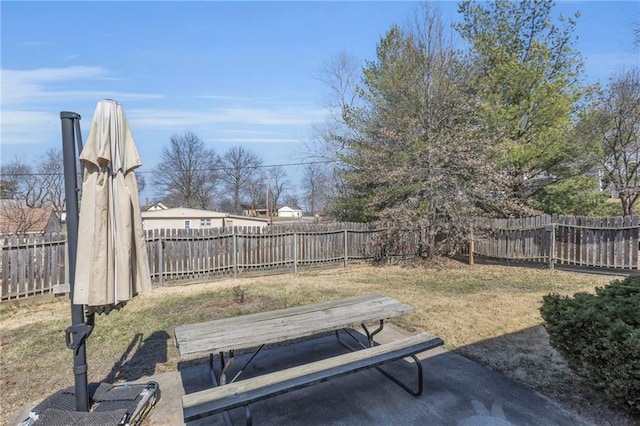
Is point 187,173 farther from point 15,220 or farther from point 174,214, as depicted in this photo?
point 15,220

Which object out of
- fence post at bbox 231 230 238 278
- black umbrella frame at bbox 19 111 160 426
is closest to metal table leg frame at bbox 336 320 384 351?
black umbrella frame at bbox 19 111 160 426

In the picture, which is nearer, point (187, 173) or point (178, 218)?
point (178, 218)

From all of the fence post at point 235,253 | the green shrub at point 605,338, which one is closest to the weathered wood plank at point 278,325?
the green shrub at point 605,338

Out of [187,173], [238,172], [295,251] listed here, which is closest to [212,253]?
[295,251]

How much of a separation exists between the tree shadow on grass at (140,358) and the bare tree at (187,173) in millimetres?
38360

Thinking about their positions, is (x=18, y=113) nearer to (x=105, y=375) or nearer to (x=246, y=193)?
(x=105, y=375)

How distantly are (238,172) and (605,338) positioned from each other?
1759 inches

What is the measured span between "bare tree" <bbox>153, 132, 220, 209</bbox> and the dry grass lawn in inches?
1405

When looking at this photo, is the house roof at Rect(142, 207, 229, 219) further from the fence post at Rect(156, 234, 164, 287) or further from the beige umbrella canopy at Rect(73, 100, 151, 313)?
the beige umbrella canopy at Rect(73, 100, 151, 313)

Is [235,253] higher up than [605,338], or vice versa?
[605,338]

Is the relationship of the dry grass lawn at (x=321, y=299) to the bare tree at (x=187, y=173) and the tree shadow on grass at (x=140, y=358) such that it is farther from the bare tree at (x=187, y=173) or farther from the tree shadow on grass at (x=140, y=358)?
the bare tree at (x=187, y=173)

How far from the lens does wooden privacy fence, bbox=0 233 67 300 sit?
633cm

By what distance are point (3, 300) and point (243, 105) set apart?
1572 cm

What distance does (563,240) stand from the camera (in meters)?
8.80
